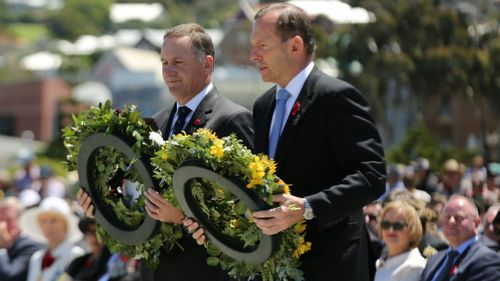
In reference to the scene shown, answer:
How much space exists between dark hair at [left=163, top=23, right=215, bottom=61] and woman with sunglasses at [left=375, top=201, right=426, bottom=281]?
2.65 m

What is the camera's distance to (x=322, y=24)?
52.5 m

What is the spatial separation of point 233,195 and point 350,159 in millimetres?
568

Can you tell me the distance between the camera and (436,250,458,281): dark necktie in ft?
24.7

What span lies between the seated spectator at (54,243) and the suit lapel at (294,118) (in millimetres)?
5199

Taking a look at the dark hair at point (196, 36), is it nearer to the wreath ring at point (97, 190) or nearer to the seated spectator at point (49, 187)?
the wreath ring at point (97, 190)

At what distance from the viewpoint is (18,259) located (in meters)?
10.6

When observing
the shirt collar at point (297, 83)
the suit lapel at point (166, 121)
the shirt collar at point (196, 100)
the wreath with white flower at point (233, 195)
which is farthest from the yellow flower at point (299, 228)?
the suit lapel at point (166, 121)

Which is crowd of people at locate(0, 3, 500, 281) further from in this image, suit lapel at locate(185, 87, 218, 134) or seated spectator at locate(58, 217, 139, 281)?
seated spectator at locate(58, 217, 139, 281)

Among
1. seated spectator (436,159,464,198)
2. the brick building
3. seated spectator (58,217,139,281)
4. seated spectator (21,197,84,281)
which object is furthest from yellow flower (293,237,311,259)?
the brick building

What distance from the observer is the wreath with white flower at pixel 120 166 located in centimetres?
568

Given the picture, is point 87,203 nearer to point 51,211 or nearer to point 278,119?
point 278,119

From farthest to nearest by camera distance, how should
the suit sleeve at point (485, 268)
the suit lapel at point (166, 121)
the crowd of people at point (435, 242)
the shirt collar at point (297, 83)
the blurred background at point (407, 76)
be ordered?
the blurred background at point (407, 76)
the crowd of people at point (435, 242)
the suit sleeve at point (485, 268)
the suit lapel at point (166, 121)
the shirt collar at point (297, 83)

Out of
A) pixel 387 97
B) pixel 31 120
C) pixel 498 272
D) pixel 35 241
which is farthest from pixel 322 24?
pixel 31 120

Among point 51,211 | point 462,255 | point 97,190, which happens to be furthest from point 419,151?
point 97,190
